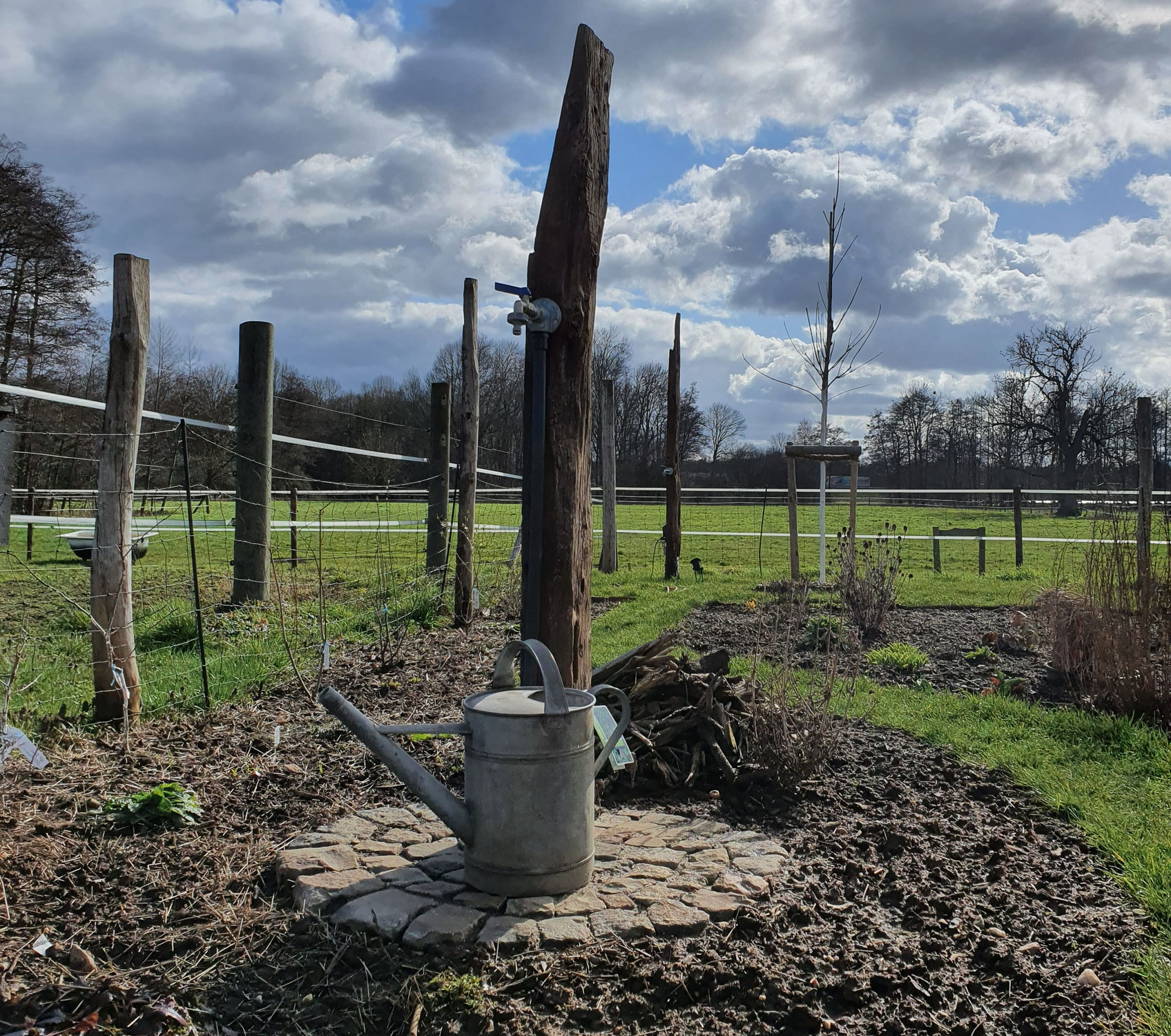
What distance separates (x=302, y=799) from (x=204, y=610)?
395 cm

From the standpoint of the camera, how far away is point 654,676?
3967 millimetres

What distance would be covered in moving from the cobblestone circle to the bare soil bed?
0.06m

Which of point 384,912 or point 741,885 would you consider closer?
point 384,912

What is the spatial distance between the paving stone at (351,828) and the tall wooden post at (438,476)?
16.0 feet

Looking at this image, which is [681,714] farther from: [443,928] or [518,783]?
[443,928]

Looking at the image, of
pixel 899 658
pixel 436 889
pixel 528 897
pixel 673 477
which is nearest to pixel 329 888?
pixel 436 889

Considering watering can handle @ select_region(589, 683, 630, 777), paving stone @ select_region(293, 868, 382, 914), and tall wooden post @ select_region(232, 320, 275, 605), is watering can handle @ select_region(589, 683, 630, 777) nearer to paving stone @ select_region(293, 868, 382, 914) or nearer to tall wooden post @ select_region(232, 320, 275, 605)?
paving stone @ select_region(293, 868, 382, 914)

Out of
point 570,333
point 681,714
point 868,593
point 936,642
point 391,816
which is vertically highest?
point 570,333

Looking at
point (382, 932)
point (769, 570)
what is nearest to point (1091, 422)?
point (769, 570)

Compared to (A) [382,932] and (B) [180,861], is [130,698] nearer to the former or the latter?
(B) [180,861]

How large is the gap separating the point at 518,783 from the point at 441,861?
22.5 inches

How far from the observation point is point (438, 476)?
8.24 metres

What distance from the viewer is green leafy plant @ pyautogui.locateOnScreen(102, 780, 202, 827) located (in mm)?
3125

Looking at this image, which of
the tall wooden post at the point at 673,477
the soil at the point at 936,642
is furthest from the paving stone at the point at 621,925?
the tall wooden post at the point at 673,477
